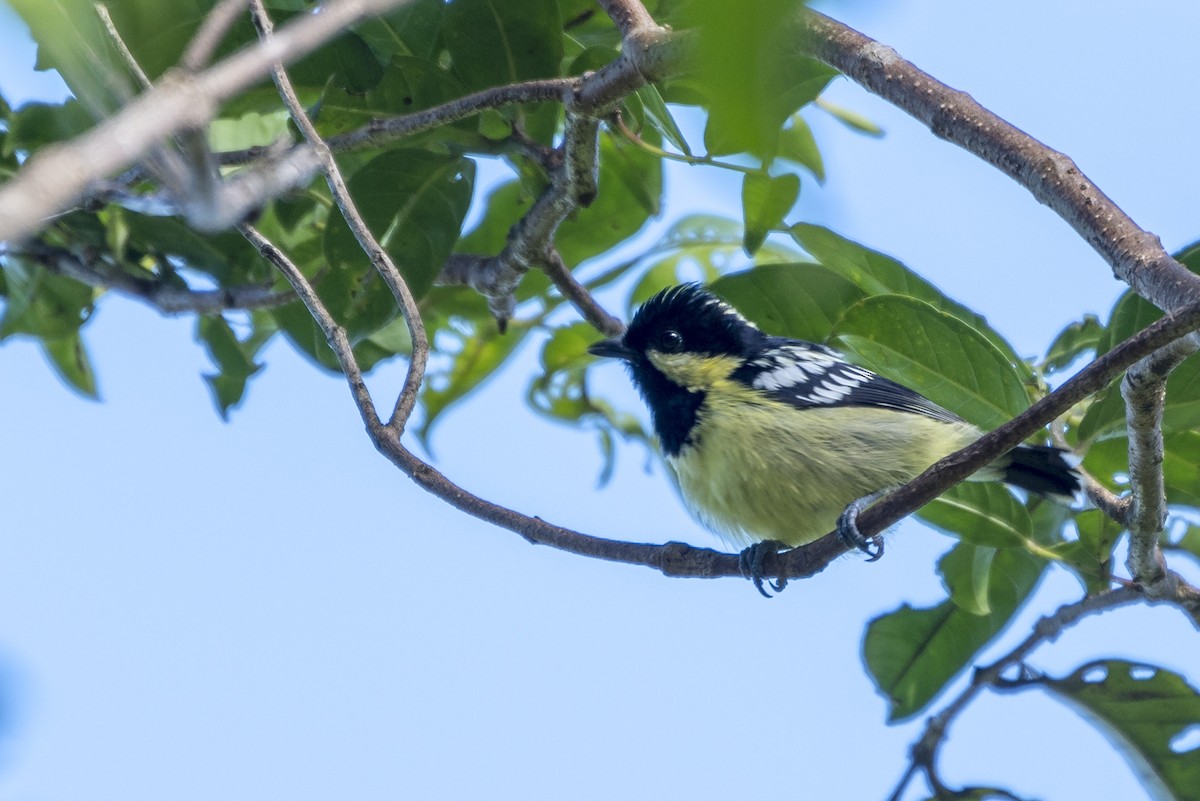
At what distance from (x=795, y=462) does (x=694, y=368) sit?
60 centimetres

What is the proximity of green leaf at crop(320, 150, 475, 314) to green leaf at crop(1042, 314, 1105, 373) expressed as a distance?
5.52ft

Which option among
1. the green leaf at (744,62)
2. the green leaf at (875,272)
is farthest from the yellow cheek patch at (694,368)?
the green leaf at (744,62)

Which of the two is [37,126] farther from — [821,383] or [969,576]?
[969,576]

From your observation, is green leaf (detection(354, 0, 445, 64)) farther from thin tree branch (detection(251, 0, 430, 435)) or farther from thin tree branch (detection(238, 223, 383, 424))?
thin tree branch (detection(238, 223, 383, 424))

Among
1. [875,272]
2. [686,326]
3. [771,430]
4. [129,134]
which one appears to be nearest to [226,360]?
[686,326]

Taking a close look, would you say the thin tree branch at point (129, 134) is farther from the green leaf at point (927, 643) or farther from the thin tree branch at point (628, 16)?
the green leaf at point (927, 643)

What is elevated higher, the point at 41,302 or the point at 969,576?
the point at 41,302

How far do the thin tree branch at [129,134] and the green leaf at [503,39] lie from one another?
214cm

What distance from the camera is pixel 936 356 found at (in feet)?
9.40

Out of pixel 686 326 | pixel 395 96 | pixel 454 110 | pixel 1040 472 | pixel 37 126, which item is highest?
pixel 37 126

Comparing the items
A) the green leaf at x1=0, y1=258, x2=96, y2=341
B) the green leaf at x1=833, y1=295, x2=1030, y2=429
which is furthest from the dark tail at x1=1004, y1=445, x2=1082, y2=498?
the green leaf at x1=0, y1=258, x2=96, y2=341

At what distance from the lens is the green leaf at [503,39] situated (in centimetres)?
296

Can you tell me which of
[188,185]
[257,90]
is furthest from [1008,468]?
[188,185]

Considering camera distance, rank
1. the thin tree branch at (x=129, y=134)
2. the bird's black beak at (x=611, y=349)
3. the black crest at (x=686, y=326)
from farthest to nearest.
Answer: the black crest at (x=686, y=326), the bird's black beak at (x=611, y=349), the thin tree branch at (x=129, y=134)
